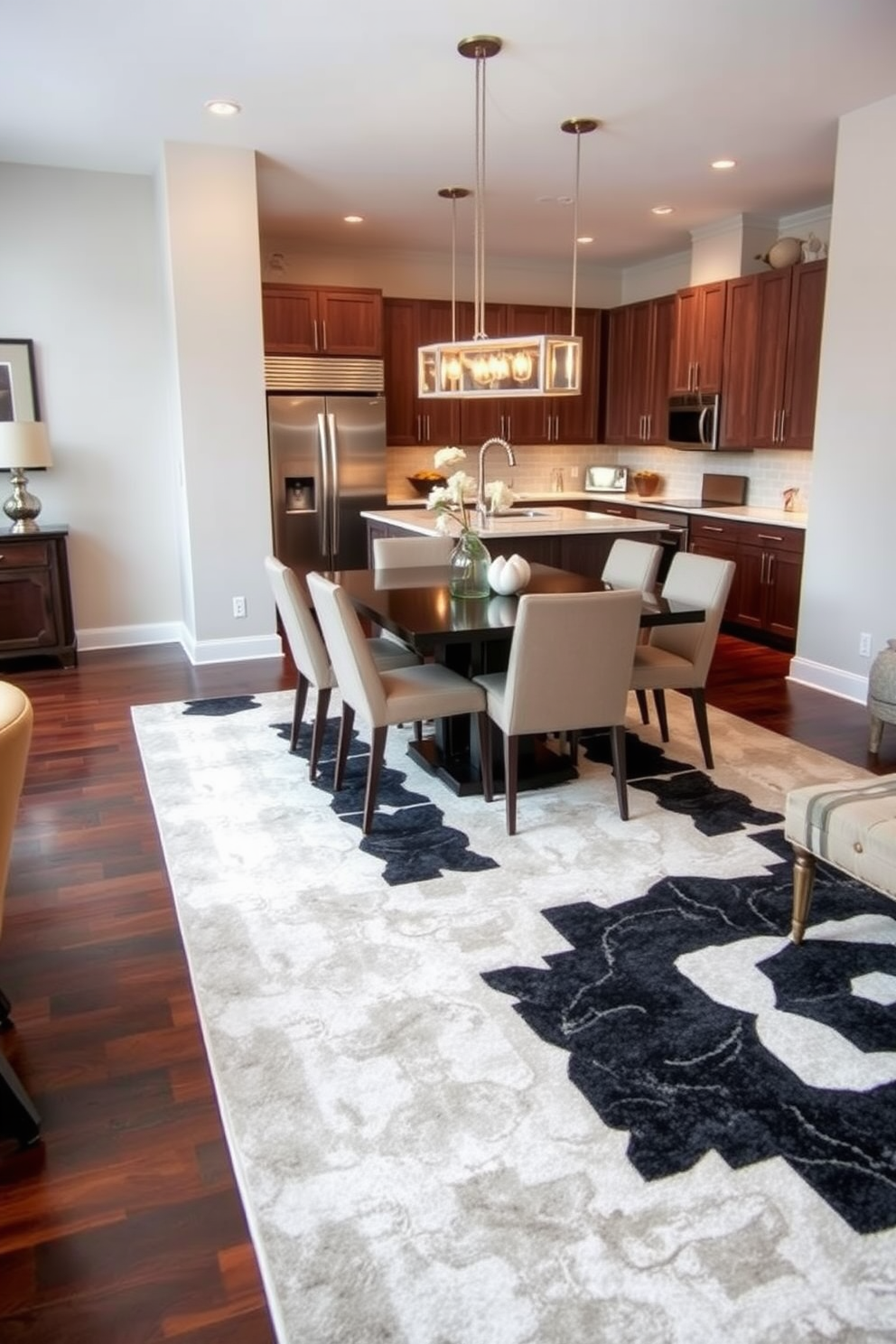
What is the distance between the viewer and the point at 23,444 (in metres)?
5.59

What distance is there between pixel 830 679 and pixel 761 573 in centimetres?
131

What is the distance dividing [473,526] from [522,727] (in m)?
2.46

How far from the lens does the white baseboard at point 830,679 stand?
16.7ft

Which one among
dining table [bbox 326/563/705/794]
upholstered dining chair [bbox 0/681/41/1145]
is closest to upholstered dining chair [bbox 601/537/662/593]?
dining table [bbox 326/563/705/794]

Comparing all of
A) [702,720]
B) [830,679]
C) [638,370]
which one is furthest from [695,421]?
[702,720]

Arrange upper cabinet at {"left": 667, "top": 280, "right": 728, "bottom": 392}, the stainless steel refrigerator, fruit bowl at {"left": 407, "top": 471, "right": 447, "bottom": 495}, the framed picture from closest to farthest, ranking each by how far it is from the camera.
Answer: the framed picture, the stainless steel refrigerator, upper cabinet at {"left": 667, "top": 280, "right": 728, "bottom": 392}, fruit bowl at {"left": 407, "top": 471, "right": 447, "bottom": 495}

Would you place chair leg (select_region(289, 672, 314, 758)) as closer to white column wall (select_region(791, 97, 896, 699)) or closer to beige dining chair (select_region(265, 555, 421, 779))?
beige dining chair (select_region(265, 555, 421, 779))

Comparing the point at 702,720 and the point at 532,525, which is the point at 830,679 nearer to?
the point at 702,720

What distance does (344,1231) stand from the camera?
1.71 meters

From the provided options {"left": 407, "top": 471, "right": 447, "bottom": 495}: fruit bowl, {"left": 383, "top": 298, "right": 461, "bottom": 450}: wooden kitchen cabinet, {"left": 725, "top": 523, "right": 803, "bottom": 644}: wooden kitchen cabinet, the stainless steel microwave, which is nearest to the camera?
{"left": 725, "top": 523, "right": 803, "bottom": 644}: wooden kitchen cabinet

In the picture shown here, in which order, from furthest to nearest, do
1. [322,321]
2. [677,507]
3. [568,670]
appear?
[677,507] < [322,321] < [568,670]

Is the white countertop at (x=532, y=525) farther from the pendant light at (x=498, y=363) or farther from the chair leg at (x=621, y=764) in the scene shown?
the chair leg at (x=621, y=764)

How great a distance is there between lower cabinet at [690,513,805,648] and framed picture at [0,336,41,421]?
4.58 m

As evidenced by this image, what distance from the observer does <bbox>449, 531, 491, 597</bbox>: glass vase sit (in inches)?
158
